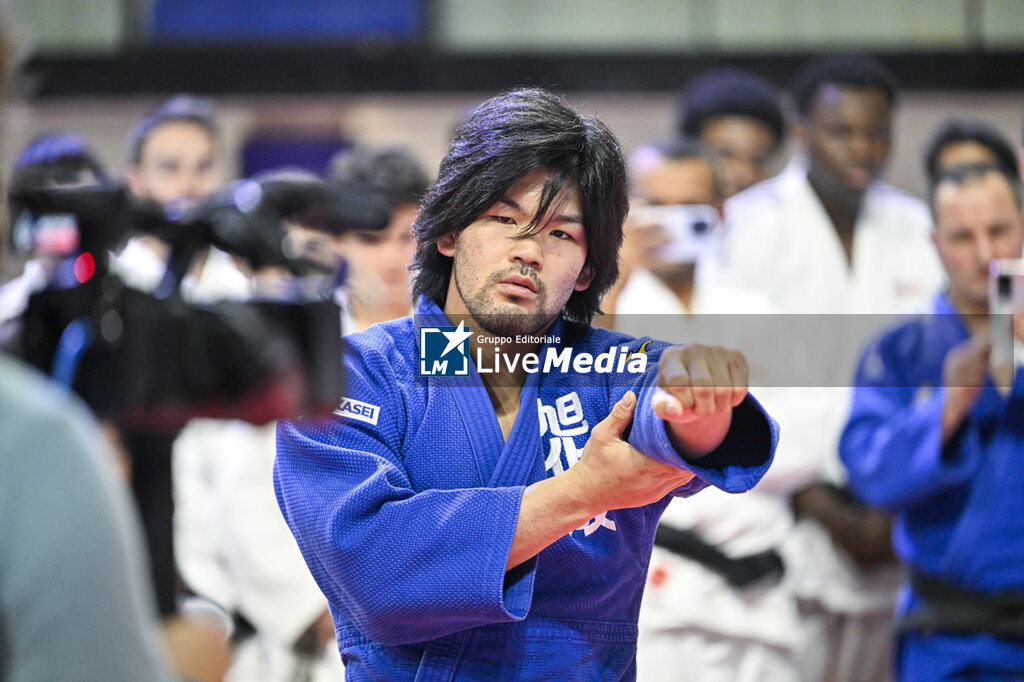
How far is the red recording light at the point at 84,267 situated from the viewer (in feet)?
4.01

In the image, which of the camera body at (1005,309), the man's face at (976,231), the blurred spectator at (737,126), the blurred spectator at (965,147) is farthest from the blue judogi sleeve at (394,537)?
the blurred spectator at (737,126)

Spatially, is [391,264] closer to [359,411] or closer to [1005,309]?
[359,411]

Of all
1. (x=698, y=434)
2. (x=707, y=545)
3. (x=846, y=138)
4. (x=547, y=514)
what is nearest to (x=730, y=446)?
(x=698, y=434)

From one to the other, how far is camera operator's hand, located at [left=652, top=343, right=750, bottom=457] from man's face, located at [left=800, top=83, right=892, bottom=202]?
2.41 metres

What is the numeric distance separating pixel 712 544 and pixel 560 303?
4.91ft

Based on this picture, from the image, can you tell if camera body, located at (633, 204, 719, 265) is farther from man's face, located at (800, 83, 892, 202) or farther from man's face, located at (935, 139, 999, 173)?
man's face, located at (935, 139, 999, 173)

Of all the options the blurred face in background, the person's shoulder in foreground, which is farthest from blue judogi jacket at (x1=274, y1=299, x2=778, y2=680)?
the blurred face in background

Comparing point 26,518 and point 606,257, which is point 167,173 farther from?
point 26,518

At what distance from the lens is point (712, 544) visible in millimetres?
2758

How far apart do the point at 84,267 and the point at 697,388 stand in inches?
A: 26.7

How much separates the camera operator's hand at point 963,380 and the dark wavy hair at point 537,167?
1.48 metres

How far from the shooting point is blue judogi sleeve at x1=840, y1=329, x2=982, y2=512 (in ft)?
8.88

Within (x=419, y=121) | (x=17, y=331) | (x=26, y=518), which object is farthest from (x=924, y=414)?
(x=419, y=121)

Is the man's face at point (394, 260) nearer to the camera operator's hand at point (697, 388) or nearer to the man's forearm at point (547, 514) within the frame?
the man's forearm at point (547, 514)
